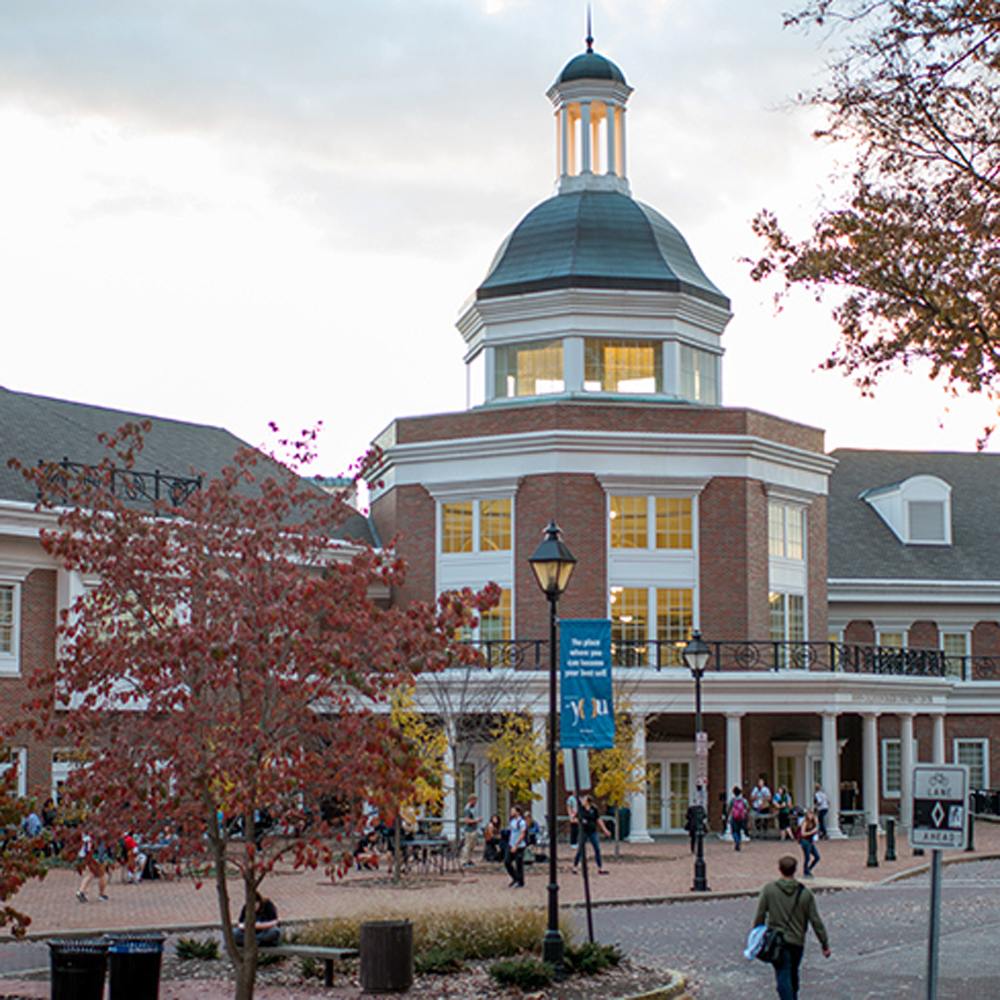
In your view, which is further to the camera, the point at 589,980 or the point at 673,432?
A: the point at 673,432

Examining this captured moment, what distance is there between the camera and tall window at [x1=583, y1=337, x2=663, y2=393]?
44.5m

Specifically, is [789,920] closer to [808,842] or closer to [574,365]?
[808,842]

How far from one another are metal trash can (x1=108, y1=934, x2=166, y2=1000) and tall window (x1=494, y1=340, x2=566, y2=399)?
31059 millimetres

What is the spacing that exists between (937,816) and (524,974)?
19.6 feet

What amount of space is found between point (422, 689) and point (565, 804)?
15.3 ft

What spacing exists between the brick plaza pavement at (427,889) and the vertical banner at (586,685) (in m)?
3.04

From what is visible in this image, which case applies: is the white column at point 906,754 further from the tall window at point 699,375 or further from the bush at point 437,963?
the bush at point 437,963

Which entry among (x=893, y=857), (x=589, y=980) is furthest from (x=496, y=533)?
(x=589, y=980)

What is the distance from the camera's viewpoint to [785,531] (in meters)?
43.0

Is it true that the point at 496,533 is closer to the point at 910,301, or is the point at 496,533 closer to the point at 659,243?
the point at 659,243

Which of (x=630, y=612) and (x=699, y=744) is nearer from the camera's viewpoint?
(x=699, y=744)

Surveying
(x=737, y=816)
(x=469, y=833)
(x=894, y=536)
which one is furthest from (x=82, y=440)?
(x=894, y=536)

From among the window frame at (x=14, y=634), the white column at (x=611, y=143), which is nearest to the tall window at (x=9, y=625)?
the window frame at (x=14, y=634)

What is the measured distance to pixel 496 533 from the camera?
41.3 metres
